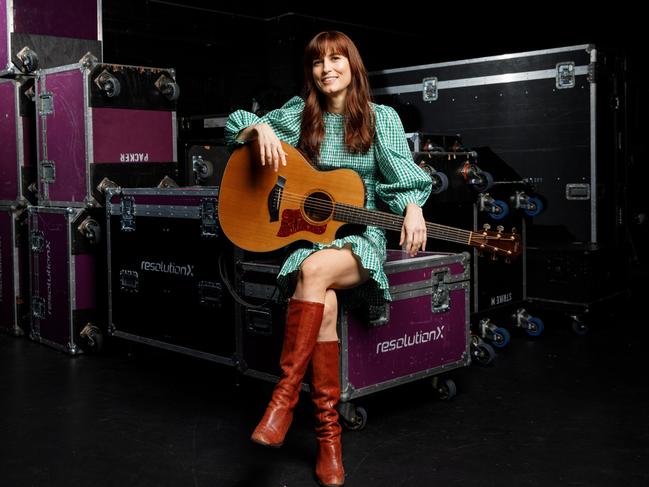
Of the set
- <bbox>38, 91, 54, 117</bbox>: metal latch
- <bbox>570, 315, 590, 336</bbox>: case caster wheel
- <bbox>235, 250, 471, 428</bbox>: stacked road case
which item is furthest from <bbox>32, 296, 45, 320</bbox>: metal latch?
<bbox>570, 315, 590, 336</bbox>: case caster wheel

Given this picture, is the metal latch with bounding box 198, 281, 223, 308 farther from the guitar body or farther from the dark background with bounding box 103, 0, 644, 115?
the dark background with bounding box 103, 0, 644, 115

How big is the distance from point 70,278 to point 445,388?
2065 millimetres

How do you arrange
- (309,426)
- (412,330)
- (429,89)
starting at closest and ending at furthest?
1. (309,426)
2. (412,330)
3. (429,89)

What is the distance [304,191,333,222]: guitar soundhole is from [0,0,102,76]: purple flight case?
2.53 metres

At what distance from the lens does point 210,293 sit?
11.8 feet

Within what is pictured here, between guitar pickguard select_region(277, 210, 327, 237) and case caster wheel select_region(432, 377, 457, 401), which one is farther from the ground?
guitar pickguard select_region(277, 210, 327, 237)

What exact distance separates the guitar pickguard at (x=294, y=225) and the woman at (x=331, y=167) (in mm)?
67

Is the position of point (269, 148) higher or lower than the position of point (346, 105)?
lower

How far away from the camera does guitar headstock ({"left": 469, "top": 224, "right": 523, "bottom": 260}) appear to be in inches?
119

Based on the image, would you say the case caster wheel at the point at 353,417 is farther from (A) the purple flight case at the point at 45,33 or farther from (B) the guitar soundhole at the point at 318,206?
(A) the purple flight case at the point at 45,33

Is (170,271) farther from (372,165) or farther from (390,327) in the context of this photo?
(372,165)

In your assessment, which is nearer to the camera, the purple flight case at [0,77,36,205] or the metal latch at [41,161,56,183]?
the metal latch at [41,161,56,183]

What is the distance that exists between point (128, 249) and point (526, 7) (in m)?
5.57

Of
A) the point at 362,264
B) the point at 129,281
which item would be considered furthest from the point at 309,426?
the point at 129,281
